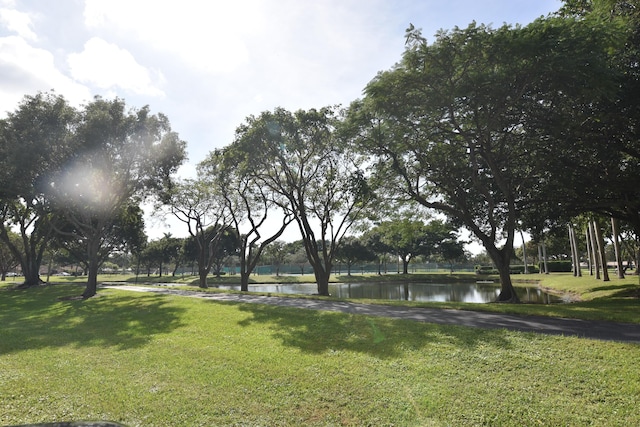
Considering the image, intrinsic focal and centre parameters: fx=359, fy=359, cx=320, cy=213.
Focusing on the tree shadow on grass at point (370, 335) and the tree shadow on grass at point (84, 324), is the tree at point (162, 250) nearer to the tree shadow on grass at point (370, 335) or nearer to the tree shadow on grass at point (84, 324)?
the tree shadow on grass at point (84, 324)

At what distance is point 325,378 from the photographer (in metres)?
6.98

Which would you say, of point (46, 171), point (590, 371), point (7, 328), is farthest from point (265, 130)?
point (590, 371)

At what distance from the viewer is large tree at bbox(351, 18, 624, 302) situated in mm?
13148

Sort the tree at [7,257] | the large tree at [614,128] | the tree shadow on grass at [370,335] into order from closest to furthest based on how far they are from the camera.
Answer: the tree shadow on grass at [370,335], the large tree at [614,128], the tree at [7,257]

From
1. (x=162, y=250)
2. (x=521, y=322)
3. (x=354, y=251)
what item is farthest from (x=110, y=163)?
(x=162, y=250)

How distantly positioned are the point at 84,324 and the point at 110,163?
1448cm

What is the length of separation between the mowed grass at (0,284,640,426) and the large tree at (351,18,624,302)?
1012cm

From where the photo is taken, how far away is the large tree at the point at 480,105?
1315 cm

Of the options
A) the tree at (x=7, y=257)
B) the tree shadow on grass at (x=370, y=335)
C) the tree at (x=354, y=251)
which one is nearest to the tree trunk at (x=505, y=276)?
the tree shadow on grass at (x=370, y=335)

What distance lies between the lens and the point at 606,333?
370 inches

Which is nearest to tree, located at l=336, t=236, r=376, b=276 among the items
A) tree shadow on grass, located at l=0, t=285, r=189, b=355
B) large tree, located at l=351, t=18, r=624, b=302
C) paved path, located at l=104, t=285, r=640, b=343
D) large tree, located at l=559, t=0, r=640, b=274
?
large tree, located at l=351, t=18, r=624, b=302

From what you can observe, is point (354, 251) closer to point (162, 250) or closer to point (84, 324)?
point (162, 250)

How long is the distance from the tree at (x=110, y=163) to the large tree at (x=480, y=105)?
15.3m

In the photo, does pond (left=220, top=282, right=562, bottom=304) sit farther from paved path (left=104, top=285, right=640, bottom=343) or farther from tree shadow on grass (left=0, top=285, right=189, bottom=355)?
tree shadow on grass (left=0, top=285, right=189, bottom=355)
